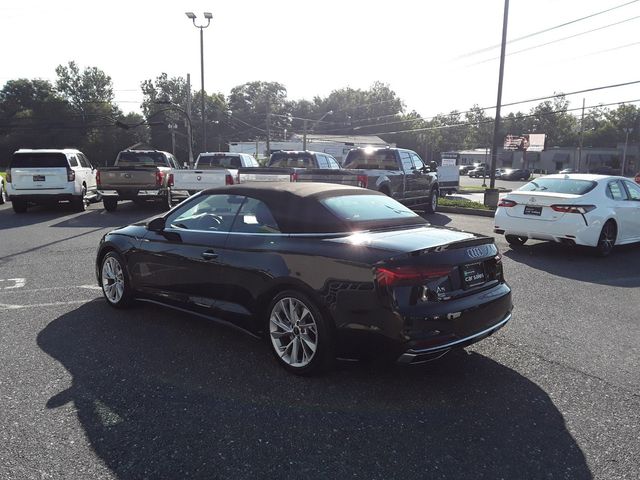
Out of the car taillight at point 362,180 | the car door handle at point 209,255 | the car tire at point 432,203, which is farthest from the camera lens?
the car tire at point 432,203

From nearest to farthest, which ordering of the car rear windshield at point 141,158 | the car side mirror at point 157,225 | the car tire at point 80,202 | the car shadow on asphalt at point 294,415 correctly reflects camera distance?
the car shadow on asphalt at point 294,415 → the car side mirror at point 157,225 → the car tire at point 80,202 → the car rear windshield at point 141,158

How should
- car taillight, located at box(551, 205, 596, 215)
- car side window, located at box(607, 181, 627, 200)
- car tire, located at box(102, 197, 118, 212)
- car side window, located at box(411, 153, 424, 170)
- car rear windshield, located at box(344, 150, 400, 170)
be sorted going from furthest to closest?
1. car tire, located at box(102, 197, 118, 212)
2. car side window, located at box(411, 153, 424, 170)
3. car rear windshield, located at box(344, 150, 400, 170)
4. car side window, located at box(607, 181, 627, 200)
5. car taillight, located at box(551, 205, 596, 215)

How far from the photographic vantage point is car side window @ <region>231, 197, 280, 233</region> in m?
4.38

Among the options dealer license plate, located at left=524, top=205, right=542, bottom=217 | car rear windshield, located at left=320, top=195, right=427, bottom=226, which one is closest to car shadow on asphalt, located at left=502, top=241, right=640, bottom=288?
dealer license plate, located at left=524, top=205, right=542, bottom=217

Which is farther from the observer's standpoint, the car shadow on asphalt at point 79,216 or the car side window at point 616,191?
the car shadow on asphalt at point 79,216

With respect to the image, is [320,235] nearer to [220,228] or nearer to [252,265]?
[252,265]

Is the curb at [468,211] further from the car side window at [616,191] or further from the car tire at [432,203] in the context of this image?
the car side window at [616,191]

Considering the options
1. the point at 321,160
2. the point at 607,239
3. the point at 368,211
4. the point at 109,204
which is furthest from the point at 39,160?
the point at 607,239

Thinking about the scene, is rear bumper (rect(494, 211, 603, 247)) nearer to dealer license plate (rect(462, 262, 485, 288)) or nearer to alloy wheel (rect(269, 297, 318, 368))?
dealer license plate (rect(462, 262, 485, 288))

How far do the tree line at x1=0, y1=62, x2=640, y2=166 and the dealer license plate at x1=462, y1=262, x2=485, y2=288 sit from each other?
4449 cm

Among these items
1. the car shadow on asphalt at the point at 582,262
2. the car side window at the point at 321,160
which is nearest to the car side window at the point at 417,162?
the car side window at the point at 321,160

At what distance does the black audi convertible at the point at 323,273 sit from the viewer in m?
3.56

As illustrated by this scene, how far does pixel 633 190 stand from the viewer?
32.6 feet

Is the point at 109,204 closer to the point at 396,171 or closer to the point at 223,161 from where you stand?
the point at 223,161
